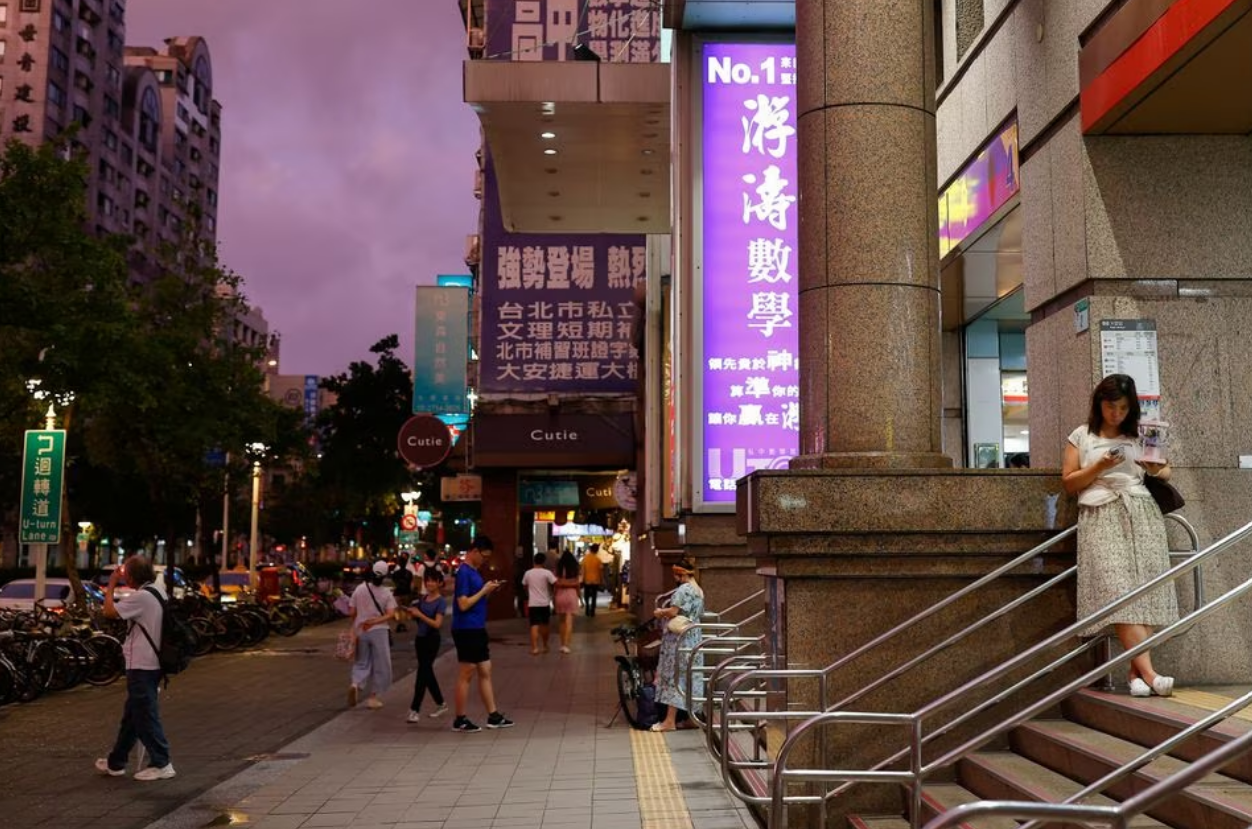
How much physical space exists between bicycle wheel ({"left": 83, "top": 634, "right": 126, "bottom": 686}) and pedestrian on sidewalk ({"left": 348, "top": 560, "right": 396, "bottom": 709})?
4300 mm

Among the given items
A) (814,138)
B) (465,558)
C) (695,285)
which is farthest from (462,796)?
(695,285)

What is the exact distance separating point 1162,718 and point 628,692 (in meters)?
7.69

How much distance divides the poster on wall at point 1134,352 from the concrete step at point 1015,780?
8.40 ft

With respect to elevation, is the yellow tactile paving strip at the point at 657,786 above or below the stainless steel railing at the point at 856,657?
below

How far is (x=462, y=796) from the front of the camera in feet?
29.1

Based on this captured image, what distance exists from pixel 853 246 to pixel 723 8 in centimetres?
661

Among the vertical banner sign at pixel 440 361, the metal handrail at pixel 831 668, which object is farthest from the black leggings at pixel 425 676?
the vertical banner sign at pixel 440 361

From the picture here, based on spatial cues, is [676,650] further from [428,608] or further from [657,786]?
[428,608]

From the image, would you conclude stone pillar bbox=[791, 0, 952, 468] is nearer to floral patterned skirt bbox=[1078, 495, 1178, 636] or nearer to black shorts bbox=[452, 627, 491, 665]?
floral patterned skirt bbox=[1078, 495, 1178, 636]

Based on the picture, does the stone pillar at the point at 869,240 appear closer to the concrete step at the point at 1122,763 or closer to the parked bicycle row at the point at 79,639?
the concrete step at the point at 1122,763

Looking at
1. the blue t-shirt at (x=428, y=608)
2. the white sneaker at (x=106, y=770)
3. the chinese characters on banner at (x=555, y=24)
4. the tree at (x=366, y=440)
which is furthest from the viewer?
the tree at (x=366, y=440)

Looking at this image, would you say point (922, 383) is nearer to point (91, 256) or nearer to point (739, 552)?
point (739, 552)

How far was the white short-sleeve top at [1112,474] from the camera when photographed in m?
6.61

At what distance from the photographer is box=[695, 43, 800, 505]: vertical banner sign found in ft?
44.0
